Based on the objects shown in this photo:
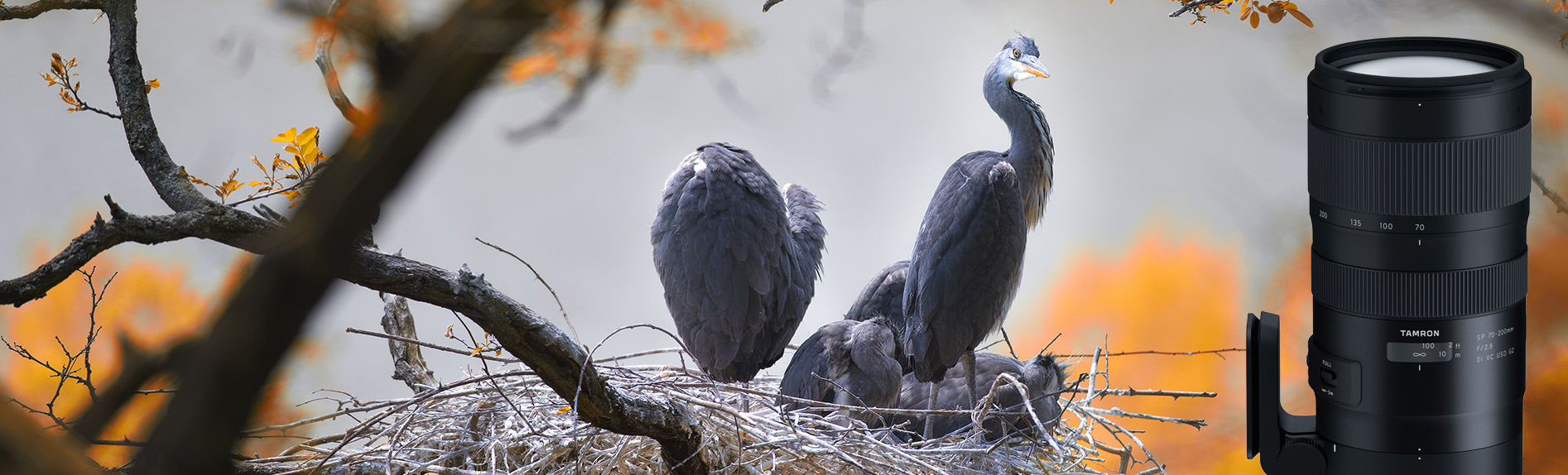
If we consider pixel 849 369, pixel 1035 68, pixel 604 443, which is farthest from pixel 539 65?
pixel 1035 68

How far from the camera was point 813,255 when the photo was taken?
157 centimetres

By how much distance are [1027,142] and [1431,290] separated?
66 centimetres

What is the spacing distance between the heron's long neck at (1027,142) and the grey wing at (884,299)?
0.63 ft

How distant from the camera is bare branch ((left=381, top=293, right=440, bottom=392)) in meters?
1.50

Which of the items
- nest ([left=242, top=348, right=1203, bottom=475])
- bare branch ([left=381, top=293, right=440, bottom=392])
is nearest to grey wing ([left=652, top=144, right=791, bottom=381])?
nest ([left=242, top=348, right=1203, bottom=475])

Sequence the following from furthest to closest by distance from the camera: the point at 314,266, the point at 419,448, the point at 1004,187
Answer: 1. the point at 1004,187
2. the point at 419,448
3. the point at 314,266

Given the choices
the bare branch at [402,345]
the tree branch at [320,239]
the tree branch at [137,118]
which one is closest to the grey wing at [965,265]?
the bare branch at [402,345]

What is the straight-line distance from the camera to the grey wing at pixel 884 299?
1.56 meters

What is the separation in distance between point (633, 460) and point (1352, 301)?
702mm

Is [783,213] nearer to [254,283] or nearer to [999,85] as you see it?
[999,85]

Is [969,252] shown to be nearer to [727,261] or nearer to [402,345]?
[727,261]

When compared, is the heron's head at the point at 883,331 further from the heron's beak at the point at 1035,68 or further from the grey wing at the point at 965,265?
the heron's beak at the point at 1035,68

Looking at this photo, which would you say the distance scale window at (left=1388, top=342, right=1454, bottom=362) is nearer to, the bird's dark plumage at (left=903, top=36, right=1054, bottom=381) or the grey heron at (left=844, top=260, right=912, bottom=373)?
the bird's dark plumage at (left=903, top=36, right=1054, bottom=381)

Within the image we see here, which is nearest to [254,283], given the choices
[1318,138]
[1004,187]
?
[1318,138]
